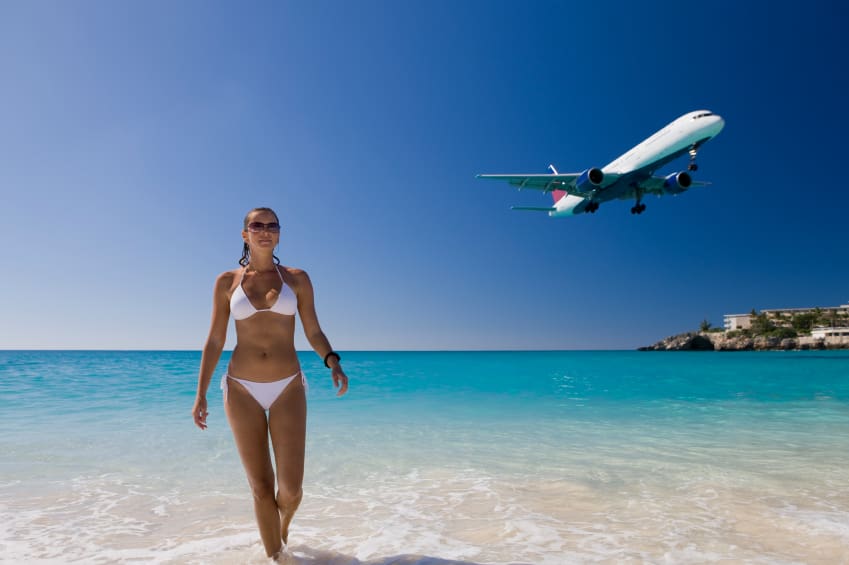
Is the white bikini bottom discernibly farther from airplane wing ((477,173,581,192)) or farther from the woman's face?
airplane wing ((477,173,581,192))

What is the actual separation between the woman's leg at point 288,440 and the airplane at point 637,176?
2349 cm

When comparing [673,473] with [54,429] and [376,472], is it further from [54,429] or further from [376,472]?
[54,429]

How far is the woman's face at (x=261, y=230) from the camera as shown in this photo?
3.05m

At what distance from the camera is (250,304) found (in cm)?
297

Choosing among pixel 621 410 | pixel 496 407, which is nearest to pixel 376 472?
pixel 496 407

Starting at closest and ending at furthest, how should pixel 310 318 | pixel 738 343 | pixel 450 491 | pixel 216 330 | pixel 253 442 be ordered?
1. pixel 253 442
2. pixel 216 330
3. pixel 310 318
4. pixel 450 491
5. pixel 738 343

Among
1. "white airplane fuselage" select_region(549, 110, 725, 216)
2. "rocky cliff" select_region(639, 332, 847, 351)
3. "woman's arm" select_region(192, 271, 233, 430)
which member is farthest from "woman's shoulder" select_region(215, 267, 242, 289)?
"rocky cliff" select_region(639, 332, 847, 351)

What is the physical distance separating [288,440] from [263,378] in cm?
39

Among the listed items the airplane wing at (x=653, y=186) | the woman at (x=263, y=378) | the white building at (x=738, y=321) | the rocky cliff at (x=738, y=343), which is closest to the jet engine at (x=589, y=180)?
the airplane wing at (x=653, y=186)

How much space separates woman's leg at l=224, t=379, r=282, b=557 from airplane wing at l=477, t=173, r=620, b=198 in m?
25.3

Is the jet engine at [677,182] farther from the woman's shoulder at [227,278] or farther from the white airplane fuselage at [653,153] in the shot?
the woman's shoulder at [227,278]

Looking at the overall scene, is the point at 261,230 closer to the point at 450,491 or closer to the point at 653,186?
the point at 450,491

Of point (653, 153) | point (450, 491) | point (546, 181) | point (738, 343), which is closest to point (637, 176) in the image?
point (653, 153)

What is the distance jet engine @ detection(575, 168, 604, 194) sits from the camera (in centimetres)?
2422
